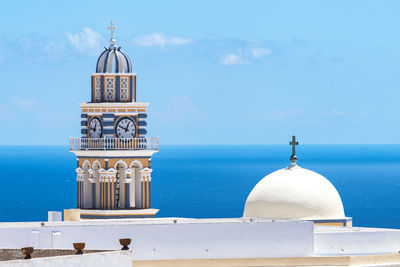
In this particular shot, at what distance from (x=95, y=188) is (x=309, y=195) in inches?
336

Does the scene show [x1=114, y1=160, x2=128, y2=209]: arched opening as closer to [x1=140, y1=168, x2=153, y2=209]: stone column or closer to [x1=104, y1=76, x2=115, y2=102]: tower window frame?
[x1=140, y1=168, x2=153, y2=209]: stone column

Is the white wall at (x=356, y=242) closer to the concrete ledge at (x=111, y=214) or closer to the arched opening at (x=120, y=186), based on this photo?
the concrete ledge at (x=111, y=214)

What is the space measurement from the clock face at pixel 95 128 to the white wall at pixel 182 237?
26.1ft

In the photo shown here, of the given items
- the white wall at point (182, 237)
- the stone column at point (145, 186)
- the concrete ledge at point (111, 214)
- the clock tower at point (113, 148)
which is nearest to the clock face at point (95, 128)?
the clock tower at point (113, 148)

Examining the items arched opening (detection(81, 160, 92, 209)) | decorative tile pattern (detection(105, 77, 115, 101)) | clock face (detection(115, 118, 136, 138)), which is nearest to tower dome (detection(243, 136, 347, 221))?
clock face (detection(115, 118, 136, 138))

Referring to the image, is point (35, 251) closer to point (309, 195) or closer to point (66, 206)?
point (309, 195)

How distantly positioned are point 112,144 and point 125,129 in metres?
0.81

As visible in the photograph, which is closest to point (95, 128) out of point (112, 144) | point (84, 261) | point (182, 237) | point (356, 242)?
point (112, 144)

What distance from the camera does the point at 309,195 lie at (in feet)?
153

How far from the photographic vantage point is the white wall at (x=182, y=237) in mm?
40156

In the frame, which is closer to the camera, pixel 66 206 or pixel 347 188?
pixel 66 206

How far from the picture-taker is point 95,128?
50.1 meters

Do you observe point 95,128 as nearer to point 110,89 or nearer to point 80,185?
point 110,89

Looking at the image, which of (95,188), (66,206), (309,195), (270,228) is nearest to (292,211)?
(309,195)
